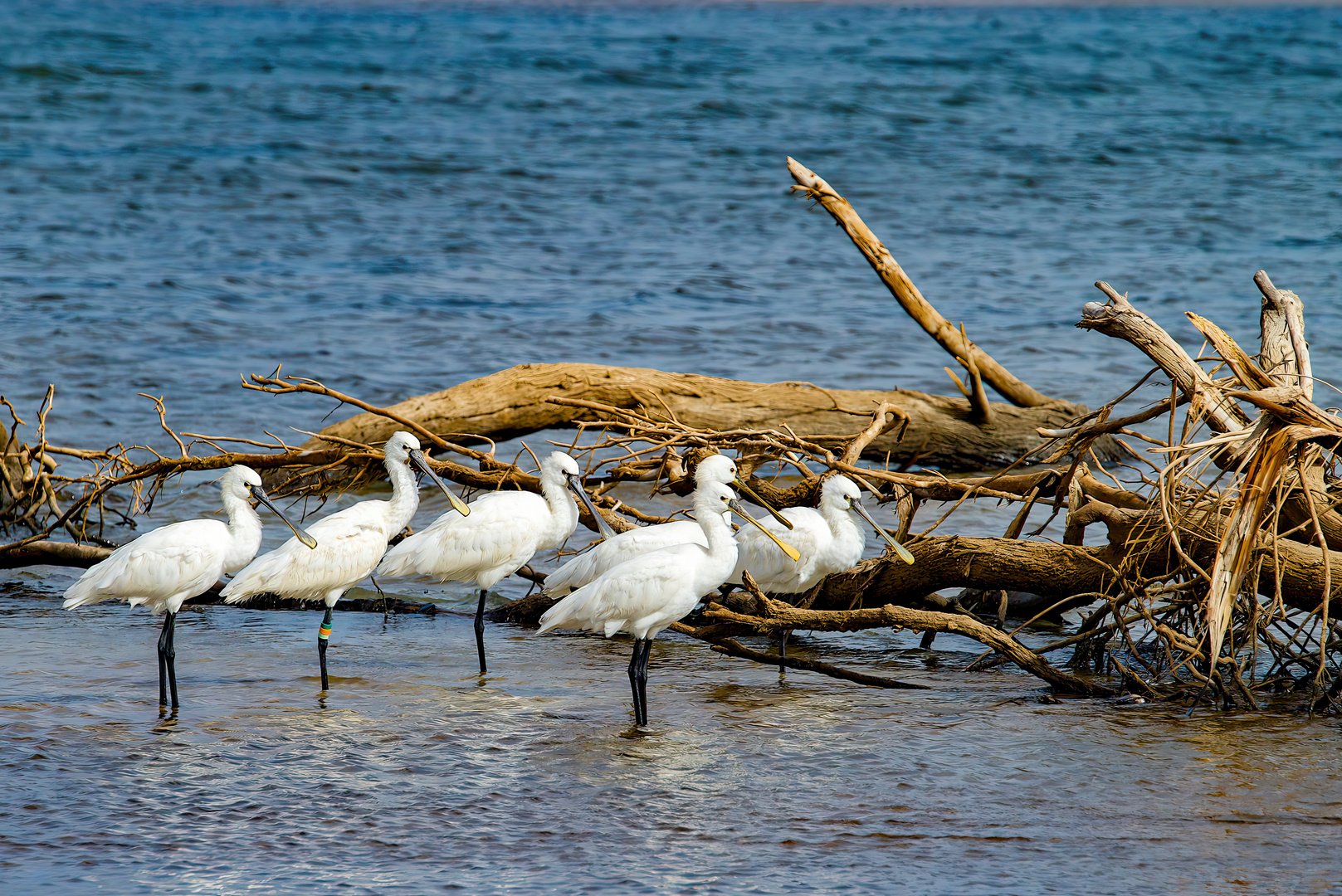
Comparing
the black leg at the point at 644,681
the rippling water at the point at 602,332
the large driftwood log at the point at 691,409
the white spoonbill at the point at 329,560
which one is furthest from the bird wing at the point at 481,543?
the large driftwood log at the point at 691,409

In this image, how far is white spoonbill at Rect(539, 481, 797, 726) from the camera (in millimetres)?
5863

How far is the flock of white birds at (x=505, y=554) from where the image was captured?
594 centimetres

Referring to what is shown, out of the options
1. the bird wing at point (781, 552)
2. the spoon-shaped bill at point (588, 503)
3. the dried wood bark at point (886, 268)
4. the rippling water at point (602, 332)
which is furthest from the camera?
the dried wood bark at point (886, 268)

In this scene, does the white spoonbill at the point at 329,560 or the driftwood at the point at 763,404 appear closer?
the white spoonbill at the point at 329,560

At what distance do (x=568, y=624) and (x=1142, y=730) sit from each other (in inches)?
93.6

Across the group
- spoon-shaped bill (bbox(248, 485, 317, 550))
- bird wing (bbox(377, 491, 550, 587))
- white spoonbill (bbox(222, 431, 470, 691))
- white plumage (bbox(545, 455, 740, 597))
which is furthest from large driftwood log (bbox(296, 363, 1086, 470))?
spoon-shaped bill (bbox(248, 485, 317, 550))

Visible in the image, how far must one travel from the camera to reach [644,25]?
58531 millimetres

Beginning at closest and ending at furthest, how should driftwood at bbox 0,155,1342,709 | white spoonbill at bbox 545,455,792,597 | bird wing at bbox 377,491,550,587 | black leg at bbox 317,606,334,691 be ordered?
1. driftwood at bbox 0,155,1342,709
2. black leg at bbox 317,606,334,691
3. white spoonbill at bbox 545,455,792,597
4. bird wing at bbox 377,491,550,587

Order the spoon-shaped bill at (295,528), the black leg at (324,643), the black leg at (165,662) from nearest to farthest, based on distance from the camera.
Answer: the black leg at (165,662) → the black leg at (324,643) → the spoon-shaped bill at (295,528)

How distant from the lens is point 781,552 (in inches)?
276

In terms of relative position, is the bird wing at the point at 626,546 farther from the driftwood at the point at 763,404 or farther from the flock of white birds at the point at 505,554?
the driftwood at the point at 763,404

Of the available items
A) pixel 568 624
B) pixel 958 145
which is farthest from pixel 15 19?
pixel 568 624

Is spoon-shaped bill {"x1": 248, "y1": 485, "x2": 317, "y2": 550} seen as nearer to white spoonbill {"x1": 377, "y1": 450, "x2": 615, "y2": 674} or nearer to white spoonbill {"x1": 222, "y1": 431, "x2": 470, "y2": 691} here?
white spoonbill {"x1": 222, "y1": 431, "x2": 470, "y2": 691}

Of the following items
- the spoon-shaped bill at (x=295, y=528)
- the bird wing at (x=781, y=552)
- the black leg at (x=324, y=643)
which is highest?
the spoon-shaped bill at (x=295, y=528)
